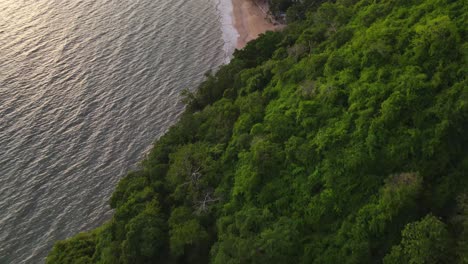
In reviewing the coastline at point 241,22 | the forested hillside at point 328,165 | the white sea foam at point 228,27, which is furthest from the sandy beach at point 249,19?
the forested hillside at point 328,165

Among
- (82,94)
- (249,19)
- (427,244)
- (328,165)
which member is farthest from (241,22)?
(427,244)

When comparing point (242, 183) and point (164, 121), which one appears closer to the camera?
point (242, 183)

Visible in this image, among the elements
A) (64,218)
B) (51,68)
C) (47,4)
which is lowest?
(64,218)

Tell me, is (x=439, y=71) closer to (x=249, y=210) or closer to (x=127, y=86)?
(x=249, y=210)

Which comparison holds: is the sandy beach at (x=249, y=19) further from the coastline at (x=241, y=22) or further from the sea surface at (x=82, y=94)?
the sea surface at (x=82, y=94)

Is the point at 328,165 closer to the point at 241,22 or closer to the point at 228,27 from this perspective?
the point at 228,27

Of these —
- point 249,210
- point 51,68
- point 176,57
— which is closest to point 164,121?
point 176,57

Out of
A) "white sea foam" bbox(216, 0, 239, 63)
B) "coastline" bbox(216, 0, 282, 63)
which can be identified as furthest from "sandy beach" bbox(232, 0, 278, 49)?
"white sea foam" bbox(216, 0, 239, 63)
